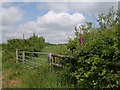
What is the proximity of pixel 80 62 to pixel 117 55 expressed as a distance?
147 cm

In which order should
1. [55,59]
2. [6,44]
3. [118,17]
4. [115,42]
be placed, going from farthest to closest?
[6,44] → [55,59] → [118,17] → [115,42]

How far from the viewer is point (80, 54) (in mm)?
7742

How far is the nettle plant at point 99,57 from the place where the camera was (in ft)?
21.2

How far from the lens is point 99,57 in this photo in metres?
6.77

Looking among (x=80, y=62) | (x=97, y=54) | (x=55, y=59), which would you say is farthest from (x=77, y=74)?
(x=55, y=59)

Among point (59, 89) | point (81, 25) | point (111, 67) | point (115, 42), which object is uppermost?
point (81, 25)

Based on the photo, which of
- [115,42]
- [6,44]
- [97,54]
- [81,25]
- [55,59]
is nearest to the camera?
[115,42]

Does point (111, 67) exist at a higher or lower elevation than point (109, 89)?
higher

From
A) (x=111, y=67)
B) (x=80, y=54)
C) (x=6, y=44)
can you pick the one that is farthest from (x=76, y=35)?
(x=6, y=44)

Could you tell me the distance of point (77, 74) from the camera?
7605 millimetres

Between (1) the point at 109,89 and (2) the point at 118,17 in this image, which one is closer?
(1) the point at 109,89

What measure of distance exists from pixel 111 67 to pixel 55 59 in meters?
5.19

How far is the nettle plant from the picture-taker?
646 cm

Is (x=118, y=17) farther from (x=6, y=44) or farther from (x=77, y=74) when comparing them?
(x=6, y=44)
